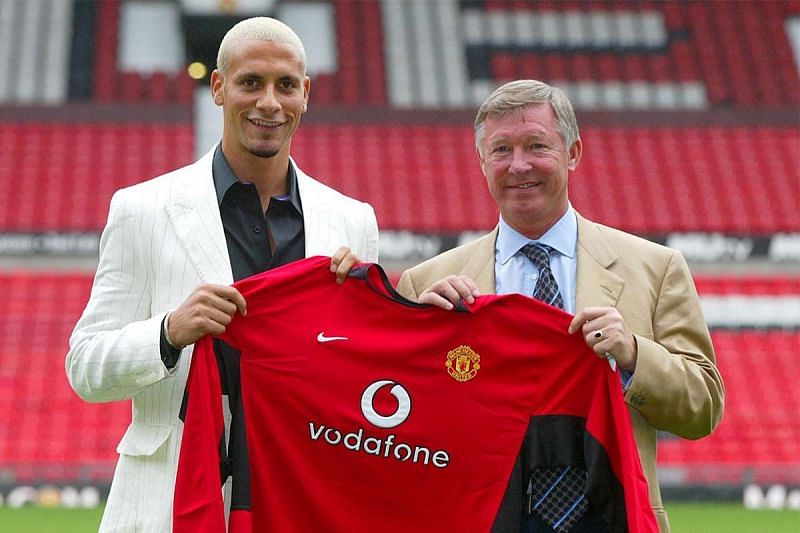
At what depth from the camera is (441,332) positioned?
2.79 m

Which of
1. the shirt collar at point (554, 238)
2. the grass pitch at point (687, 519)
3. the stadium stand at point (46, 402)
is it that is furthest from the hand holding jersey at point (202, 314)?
the stadium stand at point (46, 402)

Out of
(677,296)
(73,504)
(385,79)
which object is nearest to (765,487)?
(73,504)

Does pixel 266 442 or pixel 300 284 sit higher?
pixel 300 284

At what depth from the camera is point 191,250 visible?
2.69 meters

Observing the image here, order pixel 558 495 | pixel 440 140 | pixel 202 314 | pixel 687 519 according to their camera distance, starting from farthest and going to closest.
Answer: pixel 440 140, pixel 687 519, pixel 558 495, pixel 202 314

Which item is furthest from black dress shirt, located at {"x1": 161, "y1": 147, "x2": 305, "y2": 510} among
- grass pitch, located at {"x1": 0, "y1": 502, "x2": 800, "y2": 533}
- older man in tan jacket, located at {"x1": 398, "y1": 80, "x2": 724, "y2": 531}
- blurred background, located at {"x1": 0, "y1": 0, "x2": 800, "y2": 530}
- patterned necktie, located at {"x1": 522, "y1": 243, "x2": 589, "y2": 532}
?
blurred background, located at {"x1": 0, "y1": 0, "x2": 800, "y2": 530}

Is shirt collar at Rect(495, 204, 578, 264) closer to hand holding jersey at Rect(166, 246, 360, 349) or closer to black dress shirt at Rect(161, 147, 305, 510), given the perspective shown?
black dress shirt at Rect(161, 147, 305, 510)

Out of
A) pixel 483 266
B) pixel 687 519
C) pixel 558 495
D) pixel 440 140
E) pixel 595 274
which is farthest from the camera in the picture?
pixel 440 140

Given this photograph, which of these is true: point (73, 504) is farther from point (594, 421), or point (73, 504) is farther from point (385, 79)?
point (594, 421)

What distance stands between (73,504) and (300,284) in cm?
812

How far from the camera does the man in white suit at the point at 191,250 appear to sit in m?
2.58

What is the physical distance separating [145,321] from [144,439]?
255mm

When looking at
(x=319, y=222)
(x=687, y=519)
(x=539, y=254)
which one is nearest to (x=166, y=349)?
(x=319, y=222)

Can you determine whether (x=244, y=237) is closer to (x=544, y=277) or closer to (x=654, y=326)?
(x=544, y=277)
